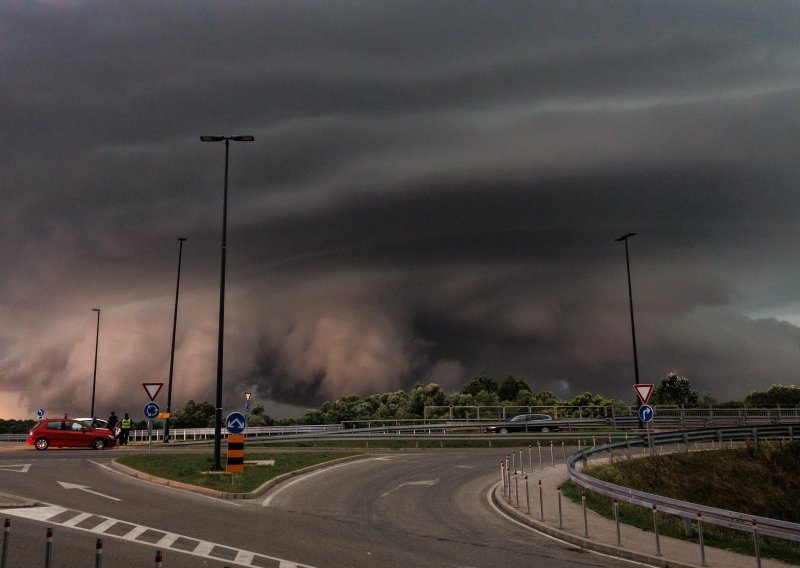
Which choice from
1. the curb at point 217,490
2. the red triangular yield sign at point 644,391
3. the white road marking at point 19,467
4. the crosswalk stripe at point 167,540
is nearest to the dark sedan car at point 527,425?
the red triangular yield sign at point 644,391

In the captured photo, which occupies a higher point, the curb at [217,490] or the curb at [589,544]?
the curb at [217,490]

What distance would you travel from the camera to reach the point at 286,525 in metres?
15.8

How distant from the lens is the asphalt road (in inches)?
487

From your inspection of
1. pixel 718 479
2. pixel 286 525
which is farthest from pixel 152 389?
pixel 718 479

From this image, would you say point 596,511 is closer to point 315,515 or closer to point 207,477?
point 315,515

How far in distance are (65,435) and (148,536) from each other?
88.0ft

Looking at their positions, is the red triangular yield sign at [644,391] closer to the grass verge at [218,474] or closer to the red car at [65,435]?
the grass verge at [218,474]

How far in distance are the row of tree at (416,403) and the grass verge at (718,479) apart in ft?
118

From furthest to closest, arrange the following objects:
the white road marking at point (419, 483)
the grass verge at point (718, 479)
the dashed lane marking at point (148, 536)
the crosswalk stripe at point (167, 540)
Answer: the grass verge at point (718, 479) < the white road marking at point (419, 483) < the crosswalk stripe at point (167, 540) < the dashed lane marking at point (148, 536)

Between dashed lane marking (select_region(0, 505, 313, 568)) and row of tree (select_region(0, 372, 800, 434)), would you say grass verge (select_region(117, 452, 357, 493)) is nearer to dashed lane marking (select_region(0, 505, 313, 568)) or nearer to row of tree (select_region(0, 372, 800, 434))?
dashed lane marking (select_region(0, 505, 313, 568))

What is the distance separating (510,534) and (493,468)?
14.7 metres

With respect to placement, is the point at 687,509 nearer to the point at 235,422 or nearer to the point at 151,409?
the point at 235,422

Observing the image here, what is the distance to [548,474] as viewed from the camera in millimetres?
27516

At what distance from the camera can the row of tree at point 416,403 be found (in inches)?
3199
